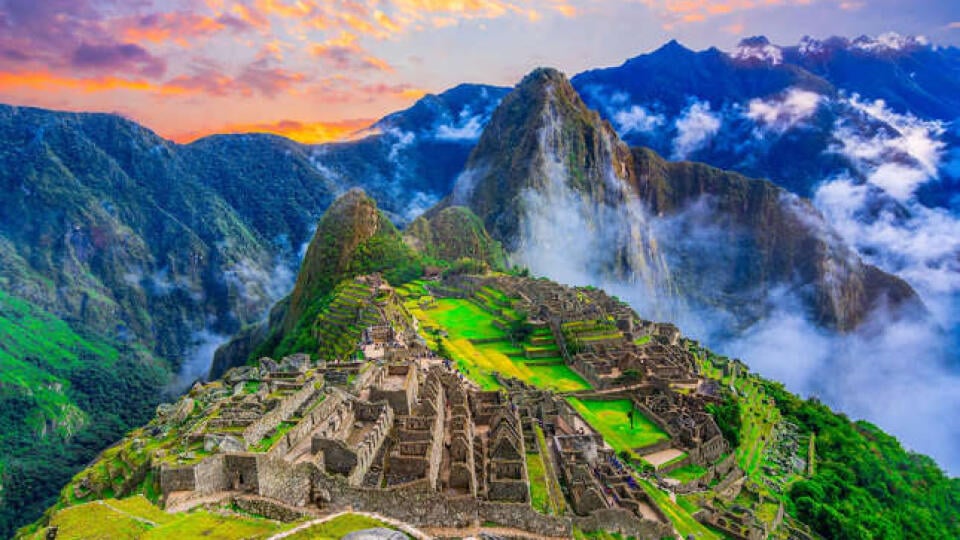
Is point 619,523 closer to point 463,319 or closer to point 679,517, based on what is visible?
point 679,517

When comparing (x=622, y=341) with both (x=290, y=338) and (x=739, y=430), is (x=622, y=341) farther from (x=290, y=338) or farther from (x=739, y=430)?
(x=290, y=338)

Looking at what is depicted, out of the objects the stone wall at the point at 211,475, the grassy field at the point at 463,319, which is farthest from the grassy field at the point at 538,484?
the grassy field at the point at 463,319

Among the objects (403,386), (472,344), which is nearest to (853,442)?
(472,344)

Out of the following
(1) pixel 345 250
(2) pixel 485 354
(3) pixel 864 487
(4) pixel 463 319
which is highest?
(1) pixel 345 250

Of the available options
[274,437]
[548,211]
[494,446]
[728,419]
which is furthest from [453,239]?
[274,437]

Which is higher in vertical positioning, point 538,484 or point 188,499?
point 538,484

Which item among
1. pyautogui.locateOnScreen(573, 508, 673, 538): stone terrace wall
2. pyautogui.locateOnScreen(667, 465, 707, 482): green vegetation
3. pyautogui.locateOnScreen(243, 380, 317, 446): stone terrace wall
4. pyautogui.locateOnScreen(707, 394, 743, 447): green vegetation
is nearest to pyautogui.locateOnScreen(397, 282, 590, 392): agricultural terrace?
pyautogui.locateOnScreen(707, 394, 743, 447): green vegetation

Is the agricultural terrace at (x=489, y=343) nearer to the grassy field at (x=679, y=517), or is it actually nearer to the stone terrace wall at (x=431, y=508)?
the grassy field at (x=679, y=517)

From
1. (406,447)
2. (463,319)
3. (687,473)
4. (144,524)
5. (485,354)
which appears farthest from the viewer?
(463,319)
